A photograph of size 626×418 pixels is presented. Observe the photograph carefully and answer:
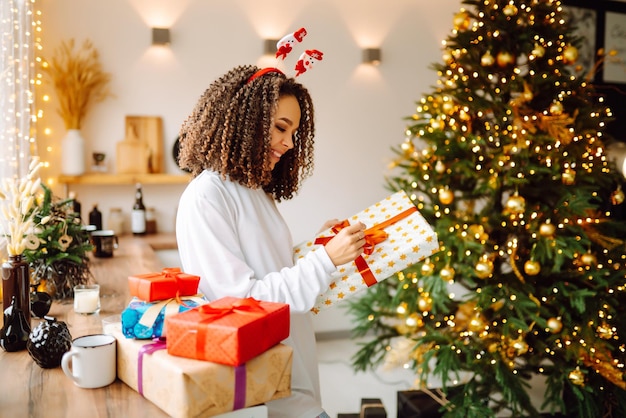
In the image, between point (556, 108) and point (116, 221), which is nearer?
point (556, 108)

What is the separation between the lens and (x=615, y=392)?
2588mm

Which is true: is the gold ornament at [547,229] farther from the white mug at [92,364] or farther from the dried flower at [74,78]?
the dried flower at [74,78]

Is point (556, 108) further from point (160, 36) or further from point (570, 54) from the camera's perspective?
point (160, 36)

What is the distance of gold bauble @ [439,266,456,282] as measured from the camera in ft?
8.70

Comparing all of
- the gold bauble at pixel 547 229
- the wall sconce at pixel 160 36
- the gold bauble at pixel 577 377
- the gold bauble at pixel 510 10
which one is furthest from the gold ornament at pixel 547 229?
the wall sconce at pixel 160 36

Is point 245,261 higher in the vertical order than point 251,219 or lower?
lower

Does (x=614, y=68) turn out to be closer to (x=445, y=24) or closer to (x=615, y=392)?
(x=445, y=24)

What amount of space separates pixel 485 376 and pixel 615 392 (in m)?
0.61

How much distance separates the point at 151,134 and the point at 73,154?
55 cm

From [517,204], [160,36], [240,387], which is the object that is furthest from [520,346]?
[160,36]

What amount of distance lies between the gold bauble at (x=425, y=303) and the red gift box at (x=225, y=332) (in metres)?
1.86

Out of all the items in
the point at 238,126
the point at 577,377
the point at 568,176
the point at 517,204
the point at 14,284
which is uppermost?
the point at 238,126

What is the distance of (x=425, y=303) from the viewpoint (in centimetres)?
278

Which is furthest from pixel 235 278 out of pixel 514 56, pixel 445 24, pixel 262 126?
pixel 445 24
